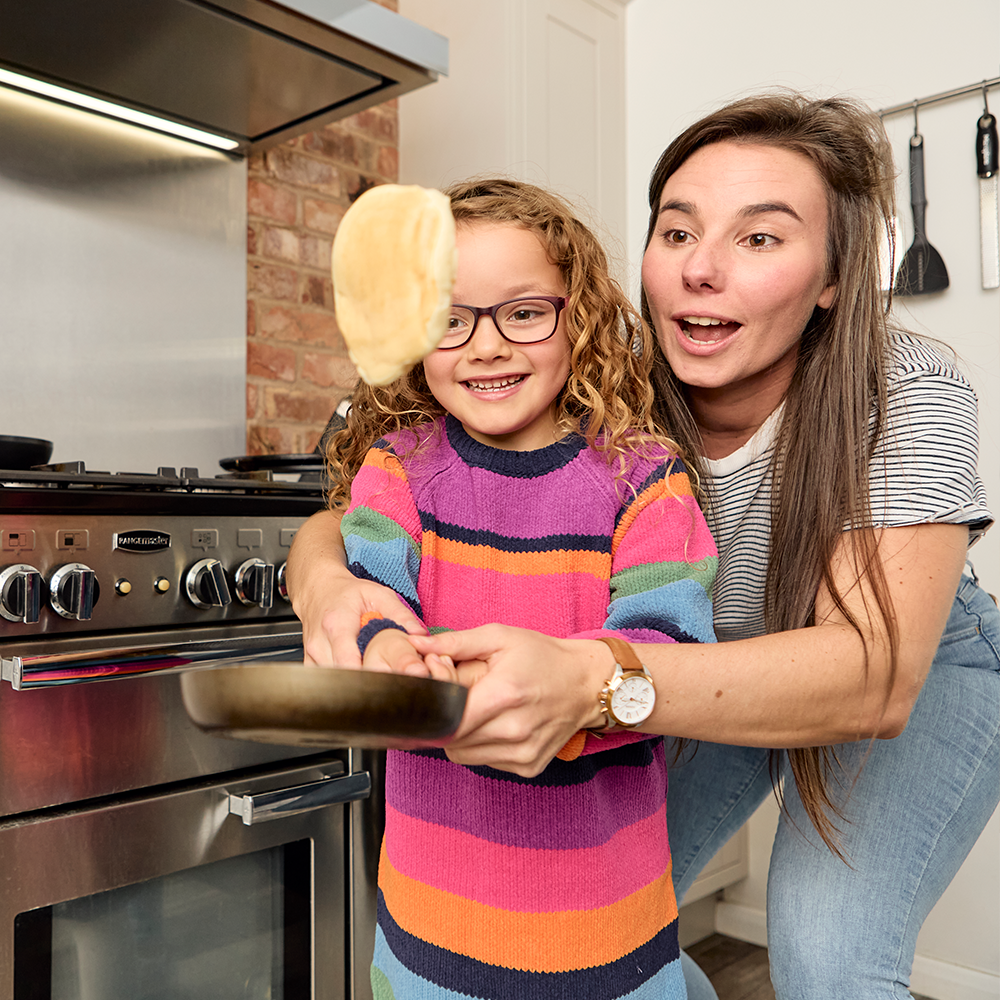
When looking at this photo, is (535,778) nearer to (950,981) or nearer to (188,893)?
(188,893)

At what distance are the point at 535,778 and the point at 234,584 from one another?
1.84 ft

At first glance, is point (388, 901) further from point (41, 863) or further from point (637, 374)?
point (637, 374)

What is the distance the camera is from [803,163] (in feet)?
2.99

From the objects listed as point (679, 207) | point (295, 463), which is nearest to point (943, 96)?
point (679, 207)

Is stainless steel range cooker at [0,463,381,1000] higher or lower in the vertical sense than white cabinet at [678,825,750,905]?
higher

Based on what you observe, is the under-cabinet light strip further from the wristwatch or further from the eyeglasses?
the wristwatch

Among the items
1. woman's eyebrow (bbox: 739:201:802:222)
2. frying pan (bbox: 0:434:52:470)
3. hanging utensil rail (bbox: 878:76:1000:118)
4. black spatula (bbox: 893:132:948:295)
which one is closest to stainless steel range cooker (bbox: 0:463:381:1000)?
frying pan (bbox: 0:434:52:470)

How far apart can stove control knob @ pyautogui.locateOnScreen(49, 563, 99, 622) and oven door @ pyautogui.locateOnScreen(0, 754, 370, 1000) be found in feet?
0.74

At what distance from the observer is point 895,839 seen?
36.6 inches

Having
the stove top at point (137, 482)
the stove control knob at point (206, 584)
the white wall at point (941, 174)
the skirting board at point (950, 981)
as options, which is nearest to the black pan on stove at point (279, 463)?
the stove top at point (137, 482)

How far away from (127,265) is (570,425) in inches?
49.2

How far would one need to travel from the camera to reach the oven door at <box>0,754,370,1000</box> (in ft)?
3.20

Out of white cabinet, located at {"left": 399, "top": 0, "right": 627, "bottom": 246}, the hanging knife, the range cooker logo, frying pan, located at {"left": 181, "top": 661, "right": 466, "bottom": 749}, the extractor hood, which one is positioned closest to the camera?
frying pan, located at {"left": 181, "top": 661, "right": 466, "bottom": 749}

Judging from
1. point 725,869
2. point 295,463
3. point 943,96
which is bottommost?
point 725,869
